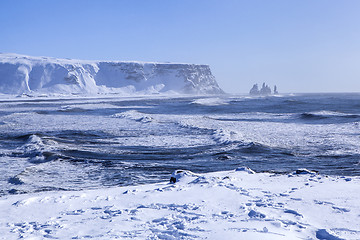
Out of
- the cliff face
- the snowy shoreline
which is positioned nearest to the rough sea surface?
the snowy shoreline

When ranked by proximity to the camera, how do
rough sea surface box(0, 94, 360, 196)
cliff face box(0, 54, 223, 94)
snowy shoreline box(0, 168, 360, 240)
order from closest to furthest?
snowy shoreline box(0, 168, 360, 240) < rough sea surface box(0, 94, 360, 196) < cliff face box(0, 54, 223, 94)

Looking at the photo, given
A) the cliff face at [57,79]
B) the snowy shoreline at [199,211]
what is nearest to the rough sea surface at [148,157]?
the snowy shoreline at [199,211]

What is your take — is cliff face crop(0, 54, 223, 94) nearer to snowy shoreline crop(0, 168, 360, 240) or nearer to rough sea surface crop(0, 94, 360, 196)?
rough sea surface crop(0, 94, 360, 196)

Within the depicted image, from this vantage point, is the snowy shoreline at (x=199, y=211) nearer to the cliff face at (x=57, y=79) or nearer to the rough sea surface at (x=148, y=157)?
the rough sea surface at (x=148, y=157)

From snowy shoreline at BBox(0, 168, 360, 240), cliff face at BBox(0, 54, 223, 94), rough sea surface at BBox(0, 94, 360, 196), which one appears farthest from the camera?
cliff face at BBox(0, 54, 223, 94)

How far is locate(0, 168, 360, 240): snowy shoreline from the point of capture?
5336 mm

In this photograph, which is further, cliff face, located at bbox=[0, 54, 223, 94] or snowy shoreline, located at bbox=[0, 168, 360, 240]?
cliff face, located at bbox=[0, 54, 223, 94]

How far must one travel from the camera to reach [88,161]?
13.0m

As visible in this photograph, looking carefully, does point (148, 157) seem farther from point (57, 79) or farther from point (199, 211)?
point (57, 79)

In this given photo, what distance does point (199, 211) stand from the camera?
634 centimetres

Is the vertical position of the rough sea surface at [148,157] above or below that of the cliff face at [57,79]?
below

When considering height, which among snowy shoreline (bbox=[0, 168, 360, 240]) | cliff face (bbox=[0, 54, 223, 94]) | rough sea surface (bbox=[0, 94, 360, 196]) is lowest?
rough sea surface (bbox=[0, 94, 360, 196])

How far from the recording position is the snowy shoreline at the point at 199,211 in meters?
5.34

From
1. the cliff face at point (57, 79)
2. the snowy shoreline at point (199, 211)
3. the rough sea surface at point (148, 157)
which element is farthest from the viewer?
the cliff face at point (57, 79)
